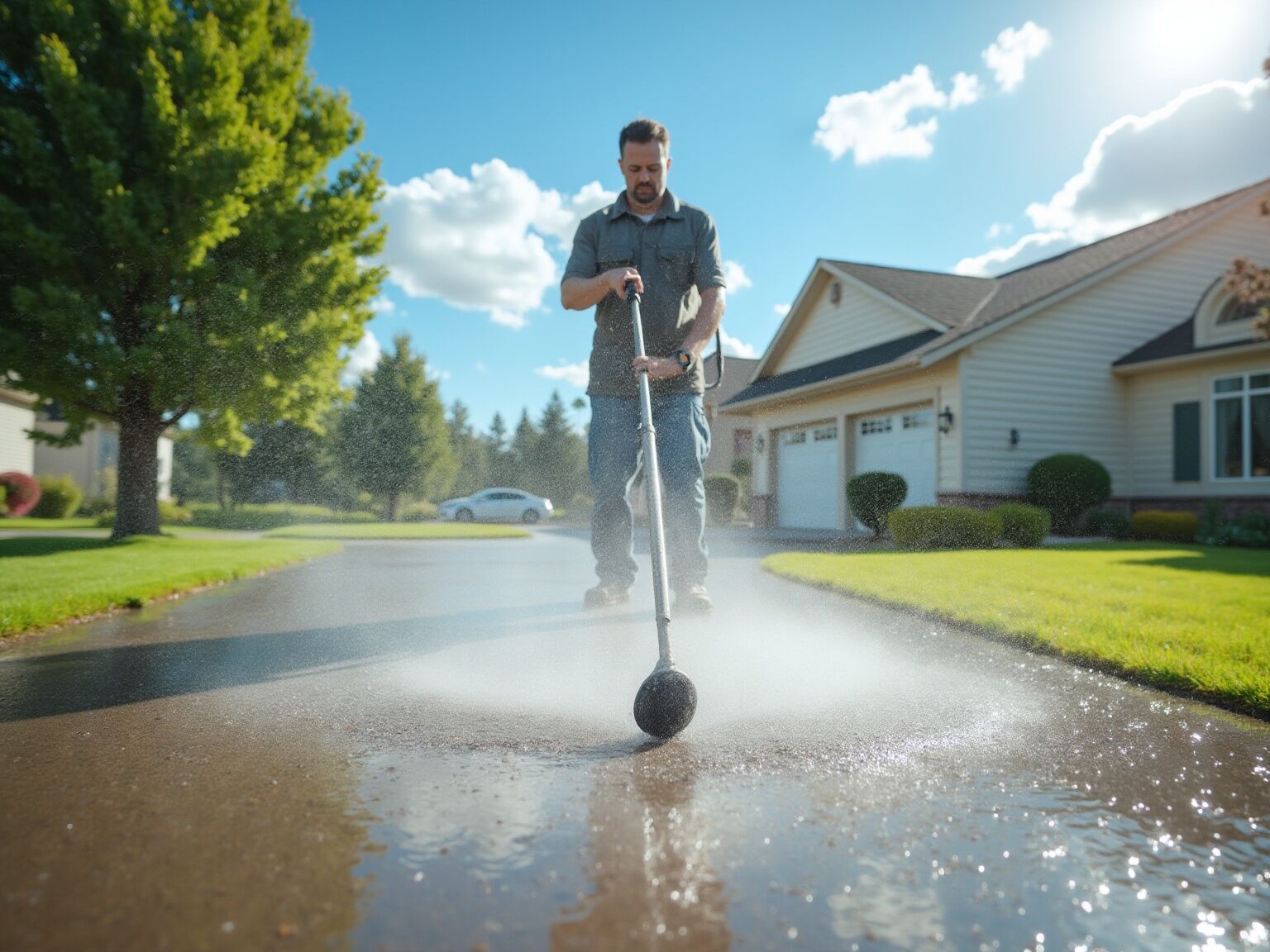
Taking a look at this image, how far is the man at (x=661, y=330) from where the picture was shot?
13.6 feet

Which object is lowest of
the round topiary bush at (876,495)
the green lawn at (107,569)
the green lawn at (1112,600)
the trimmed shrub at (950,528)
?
the green lawn at (107,569)

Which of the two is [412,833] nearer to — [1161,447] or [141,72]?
[141,72]

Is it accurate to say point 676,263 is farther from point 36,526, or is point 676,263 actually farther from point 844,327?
point 36,526

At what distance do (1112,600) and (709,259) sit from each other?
11.1ft

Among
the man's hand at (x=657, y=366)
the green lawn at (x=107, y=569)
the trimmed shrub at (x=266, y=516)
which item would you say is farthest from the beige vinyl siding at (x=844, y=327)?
the trimmed shrub at (x=266, y=516)

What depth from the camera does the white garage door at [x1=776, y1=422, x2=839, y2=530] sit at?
1677 centimetres

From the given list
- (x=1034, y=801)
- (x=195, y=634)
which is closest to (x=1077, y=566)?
(x=1034, y=801)

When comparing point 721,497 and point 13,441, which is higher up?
point 13,441

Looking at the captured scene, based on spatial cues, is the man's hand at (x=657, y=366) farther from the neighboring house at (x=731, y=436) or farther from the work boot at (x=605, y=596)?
the neighboring house at (x=731, y=436)

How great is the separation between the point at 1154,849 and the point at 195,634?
3957 millimetres

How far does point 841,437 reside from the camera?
1612cm

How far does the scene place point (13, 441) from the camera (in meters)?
23.6

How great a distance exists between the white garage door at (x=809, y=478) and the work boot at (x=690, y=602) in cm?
1275

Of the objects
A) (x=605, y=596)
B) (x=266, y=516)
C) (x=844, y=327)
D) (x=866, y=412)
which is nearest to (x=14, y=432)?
(x=266, y=516)
